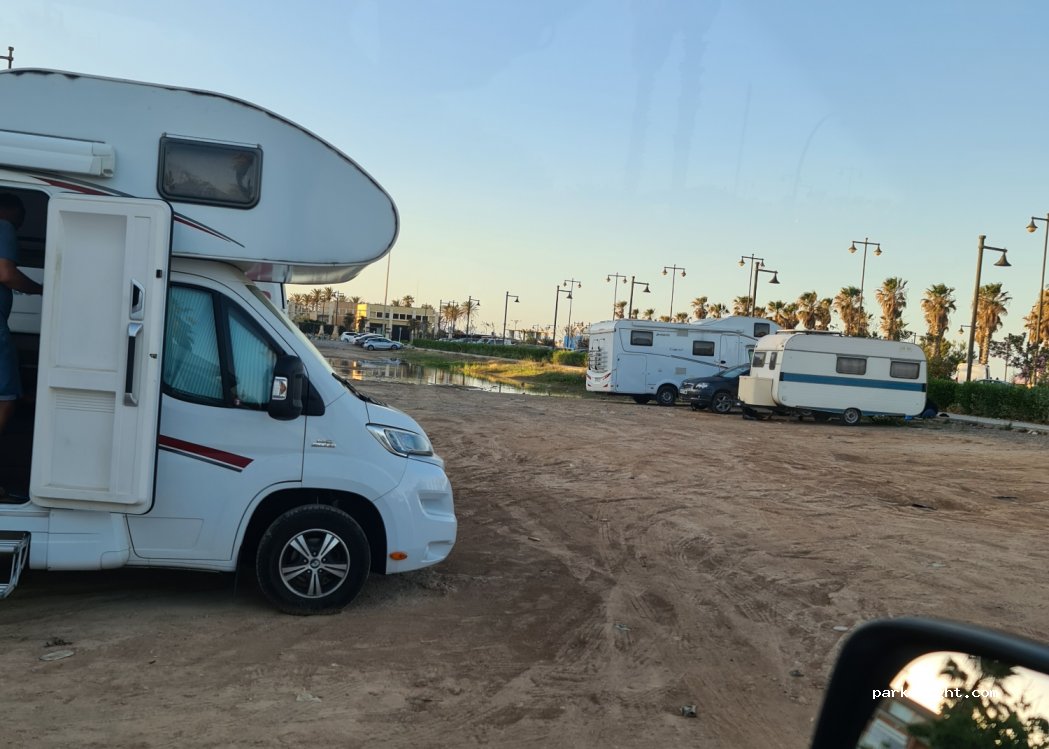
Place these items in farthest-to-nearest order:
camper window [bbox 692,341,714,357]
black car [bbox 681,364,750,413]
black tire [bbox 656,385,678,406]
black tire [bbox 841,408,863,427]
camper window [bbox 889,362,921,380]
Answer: camper window [bbox 692,341,714,357], black tire [bbox 656,385,678,406], black car [bbox 681,364,750,413], camper window [bbox 889,362,921,380], black tire [bbox 841,408,863,427]

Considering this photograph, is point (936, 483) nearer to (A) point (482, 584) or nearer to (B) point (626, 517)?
(B) point (626, 517)

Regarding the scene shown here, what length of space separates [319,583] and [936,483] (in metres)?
11.6

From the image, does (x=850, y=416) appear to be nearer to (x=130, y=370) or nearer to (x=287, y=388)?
(x=287, y=388)

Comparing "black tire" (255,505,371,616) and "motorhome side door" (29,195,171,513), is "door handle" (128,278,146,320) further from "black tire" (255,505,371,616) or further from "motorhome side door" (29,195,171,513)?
"black tire" (255,505,371,616)

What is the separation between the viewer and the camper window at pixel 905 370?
26.5 metres

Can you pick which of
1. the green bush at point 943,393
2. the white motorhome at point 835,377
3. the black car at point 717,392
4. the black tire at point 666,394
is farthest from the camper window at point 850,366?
the green bush at point 943,393

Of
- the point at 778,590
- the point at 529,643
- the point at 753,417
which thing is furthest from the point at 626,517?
the point at 753,417

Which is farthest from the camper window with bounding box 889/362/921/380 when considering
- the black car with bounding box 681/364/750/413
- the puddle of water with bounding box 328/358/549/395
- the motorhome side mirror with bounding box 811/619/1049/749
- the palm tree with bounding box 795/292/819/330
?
the palm tree with bounding box 795/292/819/330

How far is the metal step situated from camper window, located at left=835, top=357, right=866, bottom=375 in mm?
24080

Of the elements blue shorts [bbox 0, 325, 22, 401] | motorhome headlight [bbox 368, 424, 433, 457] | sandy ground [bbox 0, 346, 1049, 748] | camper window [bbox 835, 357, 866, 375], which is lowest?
sandy ground [bbox 0, 346, 1049, 748]

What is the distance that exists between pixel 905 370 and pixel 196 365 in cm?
2520

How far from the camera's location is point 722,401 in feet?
92.6

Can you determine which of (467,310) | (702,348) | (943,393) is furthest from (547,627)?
(467,310)

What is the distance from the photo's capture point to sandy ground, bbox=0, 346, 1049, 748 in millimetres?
4297
